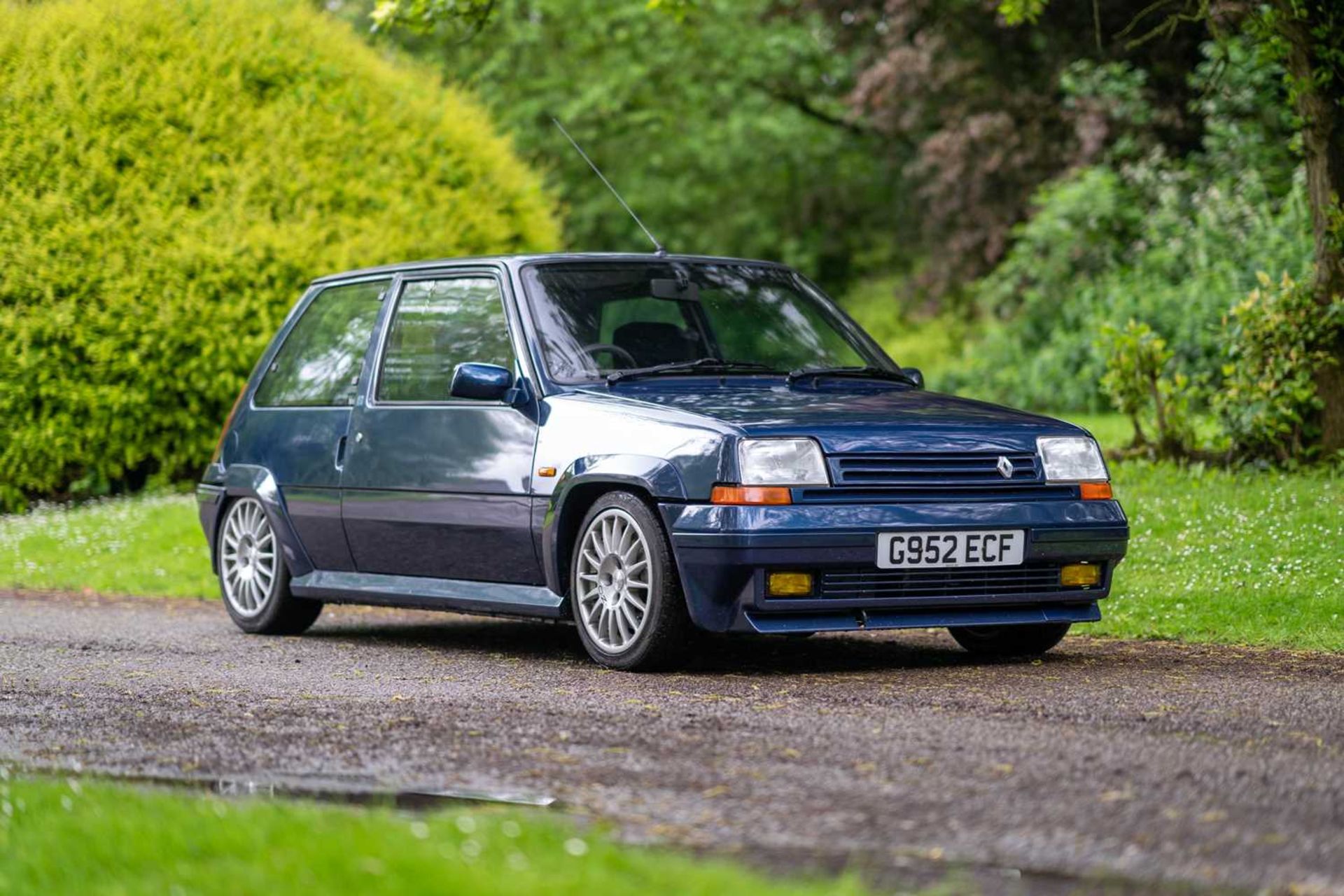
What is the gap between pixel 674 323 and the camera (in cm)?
816

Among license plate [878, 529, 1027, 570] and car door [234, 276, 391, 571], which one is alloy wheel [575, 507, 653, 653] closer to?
license plate [878, 529, 1027, 570]

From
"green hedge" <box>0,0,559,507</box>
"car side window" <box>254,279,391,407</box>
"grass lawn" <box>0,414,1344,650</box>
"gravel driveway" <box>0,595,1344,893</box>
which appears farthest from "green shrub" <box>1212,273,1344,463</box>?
"green hedge" <box>0,0,559,507</box>

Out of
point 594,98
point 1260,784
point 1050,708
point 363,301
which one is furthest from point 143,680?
point 594,98

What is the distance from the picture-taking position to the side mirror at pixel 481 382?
770 cm

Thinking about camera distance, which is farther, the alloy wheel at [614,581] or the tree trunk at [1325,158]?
the tree trunk at [1325,158]

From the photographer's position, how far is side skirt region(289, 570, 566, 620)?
761 centimetres

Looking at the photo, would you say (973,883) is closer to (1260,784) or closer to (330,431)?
(1260,784)

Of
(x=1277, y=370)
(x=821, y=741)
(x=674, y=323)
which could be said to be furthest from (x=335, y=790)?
(x=1277, y=370)

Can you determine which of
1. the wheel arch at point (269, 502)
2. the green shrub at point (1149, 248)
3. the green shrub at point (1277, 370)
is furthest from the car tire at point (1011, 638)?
the green shrub at point (1149, 248)

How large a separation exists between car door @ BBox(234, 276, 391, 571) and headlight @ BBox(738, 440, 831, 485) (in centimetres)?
257

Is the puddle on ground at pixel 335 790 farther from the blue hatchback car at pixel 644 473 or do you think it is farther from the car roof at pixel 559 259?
the car roof at pixel 559 259

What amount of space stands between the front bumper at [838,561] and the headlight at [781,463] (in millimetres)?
95

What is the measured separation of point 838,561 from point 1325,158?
20.4ft

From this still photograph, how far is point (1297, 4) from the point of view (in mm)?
10984
